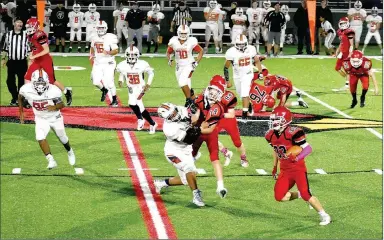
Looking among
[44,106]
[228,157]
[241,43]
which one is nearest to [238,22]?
[241,43]

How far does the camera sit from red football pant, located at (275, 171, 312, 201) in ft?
38.5

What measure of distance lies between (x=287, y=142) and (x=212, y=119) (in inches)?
58.6

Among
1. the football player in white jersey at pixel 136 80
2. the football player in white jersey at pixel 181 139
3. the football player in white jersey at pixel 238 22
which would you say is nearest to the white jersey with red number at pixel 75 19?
the football player in white jersey at pixel 238 22

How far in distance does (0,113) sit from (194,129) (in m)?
8.54

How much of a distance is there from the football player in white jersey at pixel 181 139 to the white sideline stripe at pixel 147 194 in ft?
1.84

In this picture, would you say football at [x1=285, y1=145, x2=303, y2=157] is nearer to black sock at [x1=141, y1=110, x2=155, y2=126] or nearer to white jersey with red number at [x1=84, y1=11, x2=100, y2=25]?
black sock at [x1=141, y1=110, x2=155, y2=126]

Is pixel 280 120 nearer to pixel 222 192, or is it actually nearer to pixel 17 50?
pixel 222 192

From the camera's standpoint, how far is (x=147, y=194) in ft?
44.0

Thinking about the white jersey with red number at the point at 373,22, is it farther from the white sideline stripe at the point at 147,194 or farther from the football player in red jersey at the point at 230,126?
the football player in red jersey at the point at 230,126

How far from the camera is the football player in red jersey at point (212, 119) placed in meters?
13.0

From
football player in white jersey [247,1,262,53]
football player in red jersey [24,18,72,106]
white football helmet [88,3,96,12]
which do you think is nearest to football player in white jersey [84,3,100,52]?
white football helmet [88,3,96,12]

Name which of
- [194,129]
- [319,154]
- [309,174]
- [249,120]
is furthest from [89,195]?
[249,120]

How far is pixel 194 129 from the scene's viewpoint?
41.8 ft

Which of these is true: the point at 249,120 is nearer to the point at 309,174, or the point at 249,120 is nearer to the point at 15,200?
the point at 309,174
